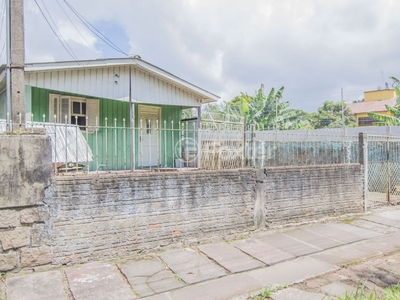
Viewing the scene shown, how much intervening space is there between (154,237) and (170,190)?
32.9 inches

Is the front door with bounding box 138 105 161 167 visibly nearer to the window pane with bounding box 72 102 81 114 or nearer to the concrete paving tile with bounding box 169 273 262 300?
the window pane with bounding box 72 102 81 114

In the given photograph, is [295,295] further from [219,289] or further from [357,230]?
[357,230]

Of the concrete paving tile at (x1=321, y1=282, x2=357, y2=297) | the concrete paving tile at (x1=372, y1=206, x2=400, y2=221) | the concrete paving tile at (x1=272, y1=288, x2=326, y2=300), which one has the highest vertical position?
the concrete paving tile at (x1=372, y1=206, x2=400, y2=221)

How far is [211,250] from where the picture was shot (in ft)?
17.5

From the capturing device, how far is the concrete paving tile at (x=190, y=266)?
172 inches

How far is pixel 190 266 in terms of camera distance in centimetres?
468

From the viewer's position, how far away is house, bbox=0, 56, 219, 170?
8188mm

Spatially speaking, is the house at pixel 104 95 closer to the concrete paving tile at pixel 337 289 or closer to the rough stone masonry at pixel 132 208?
the rough stone masonry at pixel 132 208

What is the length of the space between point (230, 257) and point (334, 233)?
271 centimetres

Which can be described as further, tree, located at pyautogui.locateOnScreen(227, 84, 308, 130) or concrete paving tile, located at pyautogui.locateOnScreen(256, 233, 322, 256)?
tree, located at pyautogui.locateOnScreen(227, 84, 308, 130)

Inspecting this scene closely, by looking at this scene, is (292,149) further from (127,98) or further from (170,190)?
(127,98)

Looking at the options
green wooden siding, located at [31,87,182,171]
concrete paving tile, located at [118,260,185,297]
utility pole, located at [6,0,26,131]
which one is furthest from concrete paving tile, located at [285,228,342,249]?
utility pole, located at [6,0,26,131]

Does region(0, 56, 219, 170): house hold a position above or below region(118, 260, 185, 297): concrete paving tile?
above

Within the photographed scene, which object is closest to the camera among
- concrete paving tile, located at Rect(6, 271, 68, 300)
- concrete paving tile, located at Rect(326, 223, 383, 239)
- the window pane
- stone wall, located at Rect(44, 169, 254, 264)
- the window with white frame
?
concrete paving tile, located at Rect(6, 271, 68, 300)
